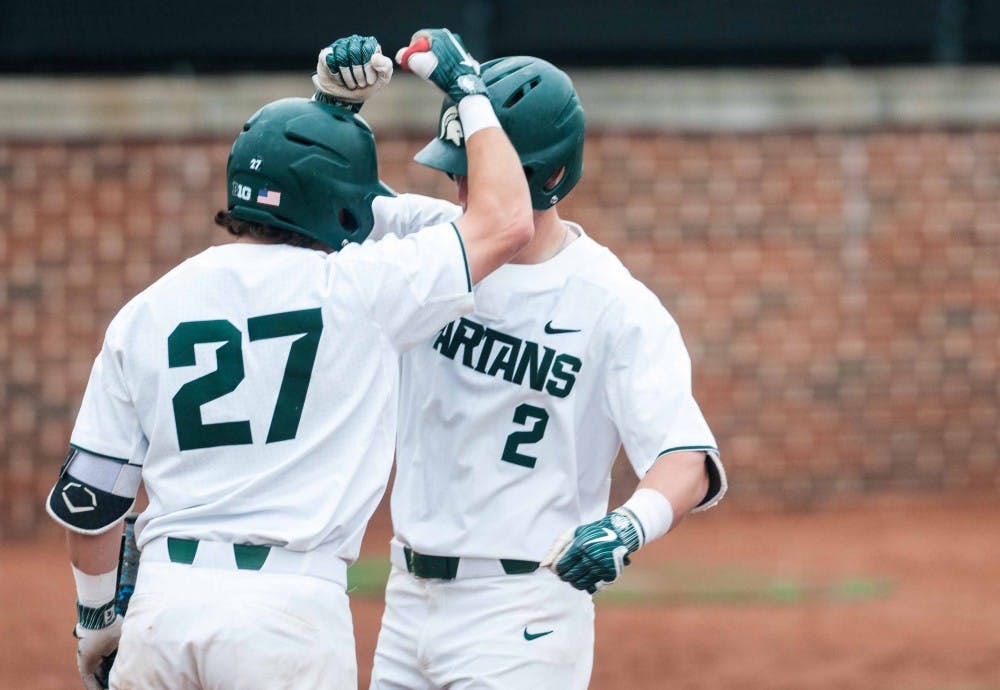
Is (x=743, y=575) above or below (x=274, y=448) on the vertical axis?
below

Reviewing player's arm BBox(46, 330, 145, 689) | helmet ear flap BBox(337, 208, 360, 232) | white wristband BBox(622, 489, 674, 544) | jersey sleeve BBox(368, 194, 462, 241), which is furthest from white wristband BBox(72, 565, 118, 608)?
white wristband BBox(622, 489, 674, 544)

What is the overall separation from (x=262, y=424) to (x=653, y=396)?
982 millimetres

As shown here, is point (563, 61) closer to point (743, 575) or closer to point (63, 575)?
point (743, 575)

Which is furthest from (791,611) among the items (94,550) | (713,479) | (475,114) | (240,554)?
(240,554)

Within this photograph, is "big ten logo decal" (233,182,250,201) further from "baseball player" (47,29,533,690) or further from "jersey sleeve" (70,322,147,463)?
"jersey sleeve" (70,322,147,463)

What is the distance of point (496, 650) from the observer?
3773 millimetres

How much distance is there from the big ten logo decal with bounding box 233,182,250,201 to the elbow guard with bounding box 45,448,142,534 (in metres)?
0.67

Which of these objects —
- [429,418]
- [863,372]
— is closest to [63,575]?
[863,372]

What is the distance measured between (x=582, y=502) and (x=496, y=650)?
1.53 ft

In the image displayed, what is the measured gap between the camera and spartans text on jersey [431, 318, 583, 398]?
3850mm

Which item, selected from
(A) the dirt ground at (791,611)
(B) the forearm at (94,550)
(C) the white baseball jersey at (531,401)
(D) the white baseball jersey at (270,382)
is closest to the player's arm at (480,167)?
(D) the white baseball jersey at (270,382)

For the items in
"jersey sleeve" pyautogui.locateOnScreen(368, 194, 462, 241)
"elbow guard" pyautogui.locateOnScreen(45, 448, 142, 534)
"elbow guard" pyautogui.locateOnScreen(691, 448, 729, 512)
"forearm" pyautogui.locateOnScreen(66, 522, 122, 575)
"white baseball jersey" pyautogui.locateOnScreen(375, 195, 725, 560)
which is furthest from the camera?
"jersey sleeve" pyautogui.locateOnScreen(368, 194, 462, 241)

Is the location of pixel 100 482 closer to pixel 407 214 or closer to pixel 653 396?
pixel 407 214

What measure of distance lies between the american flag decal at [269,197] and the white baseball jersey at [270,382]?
13 centimetres
